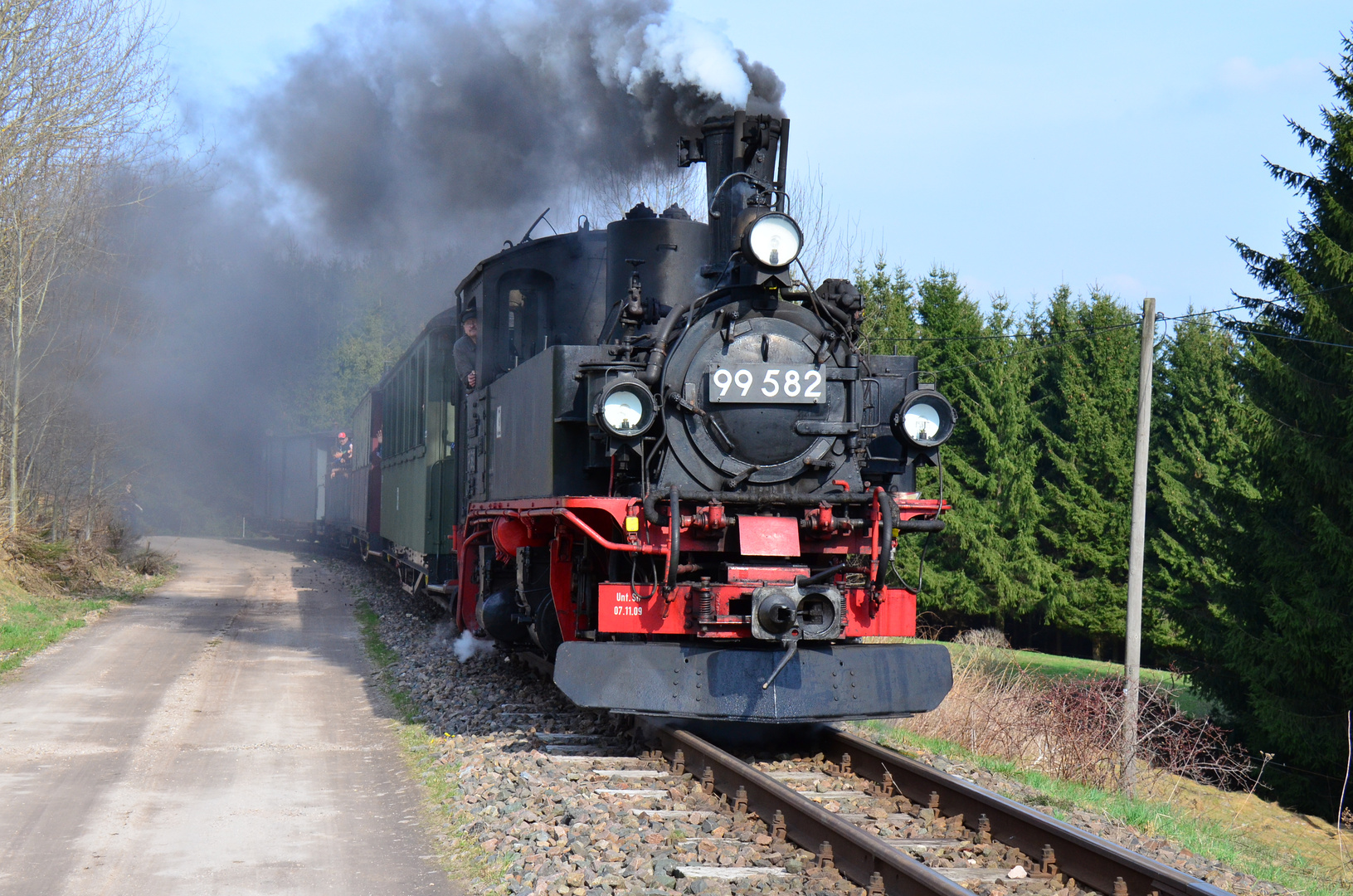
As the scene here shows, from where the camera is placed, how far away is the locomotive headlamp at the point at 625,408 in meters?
5.91

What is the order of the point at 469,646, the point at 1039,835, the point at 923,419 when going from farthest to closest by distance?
the point at 469,646, the point at 923,419, the point at 1039,835

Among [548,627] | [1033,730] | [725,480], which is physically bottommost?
[1033,730]

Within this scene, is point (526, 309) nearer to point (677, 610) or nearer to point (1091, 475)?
point (677, 610)

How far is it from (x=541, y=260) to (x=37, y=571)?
10599 mm

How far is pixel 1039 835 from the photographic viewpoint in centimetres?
439

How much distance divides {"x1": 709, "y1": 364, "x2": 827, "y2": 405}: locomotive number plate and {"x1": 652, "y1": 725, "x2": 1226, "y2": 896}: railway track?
182cm

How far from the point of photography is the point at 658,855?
4332 millimetres

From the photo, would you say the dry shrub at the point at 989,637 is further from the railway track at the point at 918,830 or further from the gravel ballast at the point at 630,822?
the railway track at the point at 918,830

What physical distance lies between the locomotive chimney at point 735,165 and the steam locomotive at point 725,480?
0.5 inches

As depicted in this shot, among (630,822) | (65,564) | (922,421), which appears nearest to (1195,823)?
(922,421)

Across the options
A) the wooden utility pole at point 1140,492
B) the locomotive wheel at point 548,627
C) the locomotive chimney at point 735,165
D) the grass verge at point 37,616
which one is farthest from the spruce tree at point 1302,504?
the grass verge at point 37,616

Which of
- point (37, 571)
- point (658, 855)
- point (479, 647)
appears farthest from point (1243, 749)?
point (37, 571)

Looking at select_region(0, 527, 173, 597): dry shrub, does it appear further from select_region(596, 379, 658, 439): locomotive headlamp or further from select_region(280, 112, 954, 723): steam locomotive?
select_region(596, 379, 658, 439): locomotive headlamp

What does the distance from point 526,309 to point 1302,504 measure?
29.5 feet
